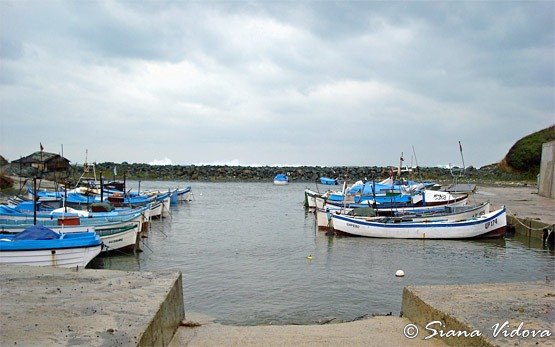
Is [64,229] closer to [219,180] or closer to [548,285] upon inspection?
[548,285]

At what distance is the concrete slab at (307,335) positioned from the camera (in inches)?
241

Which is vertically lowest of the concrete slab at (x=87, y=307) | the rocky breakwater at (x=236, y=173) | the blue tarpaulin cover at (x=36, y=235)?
the blue tarpaulin cover at (x=36, y=235)

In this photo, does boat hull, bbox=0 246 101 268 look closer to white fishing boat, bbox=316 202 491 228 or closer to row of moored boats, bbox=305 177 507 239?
row of moored boats, bbox=305 177 507 239

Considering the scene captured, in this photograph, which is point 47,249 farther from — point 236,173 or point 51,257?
point 236,173

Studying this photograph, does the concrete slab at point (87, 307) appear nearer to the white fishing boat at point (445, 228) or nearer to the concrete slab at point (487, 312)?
the concrete slab at point (487, 312)

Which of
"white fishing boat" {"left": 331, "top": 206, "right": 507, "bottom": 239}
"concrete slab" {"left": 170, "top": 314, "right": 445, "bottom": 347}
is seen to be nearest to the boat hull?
"concrete slab" {"left": 170, "top": 314, "right": 445, "bottom": 347}

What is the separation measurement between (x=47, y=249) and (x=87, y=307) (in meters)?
7.28

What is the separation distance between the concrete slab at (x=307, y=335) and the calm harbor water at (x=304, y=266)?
2.27 m

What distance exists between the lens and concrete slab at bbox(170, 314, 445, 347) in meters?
6.12

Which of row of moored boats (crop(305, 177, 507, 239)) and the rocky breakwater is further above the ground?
the rocky breakwater

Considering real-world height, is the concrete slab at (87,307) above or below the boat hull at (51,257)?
above

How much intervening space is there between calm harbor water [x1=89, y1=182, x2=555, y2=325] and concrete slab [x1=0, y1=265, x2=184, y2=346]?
8.83 feet

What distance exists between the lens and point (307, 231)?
23812mm

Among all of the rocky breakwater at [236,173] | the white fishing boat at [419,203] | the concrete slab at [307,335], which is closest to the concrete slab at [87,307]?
the concrete slab at [307,335]
